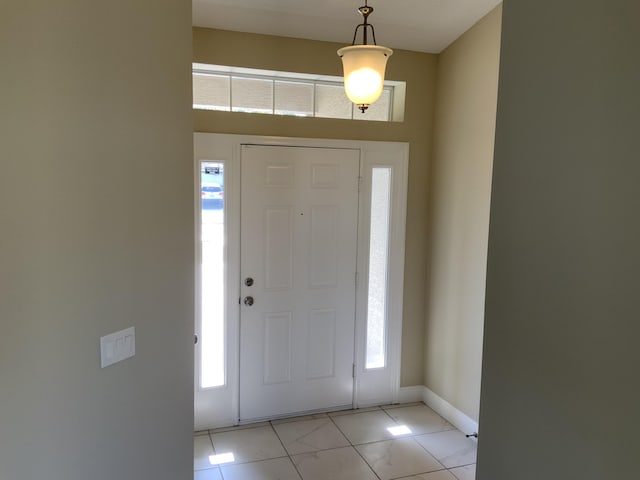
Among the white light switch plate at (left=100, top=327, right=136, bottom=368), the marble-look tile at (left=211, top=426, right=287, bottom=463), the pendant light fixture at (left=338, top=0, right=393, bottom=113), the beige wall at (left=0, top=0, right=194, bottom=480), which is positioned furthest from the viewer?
the marble-look tile at (left=211, top=426, right=287, bottom=463)

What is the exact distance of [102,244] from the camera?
1570 mm

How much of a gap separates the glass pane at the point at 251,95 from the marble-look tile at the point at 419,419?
250 cm

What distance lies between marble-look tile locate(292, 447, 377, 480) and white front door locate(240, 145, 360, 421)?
57 cm

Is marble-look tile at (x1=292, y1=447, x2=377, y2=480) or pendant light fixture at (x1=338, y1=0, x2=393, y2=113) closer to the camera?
pendant light fixture at (x1=338, y1=0, x2=393, y2=113)

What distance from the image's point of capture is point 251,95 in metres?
3.48

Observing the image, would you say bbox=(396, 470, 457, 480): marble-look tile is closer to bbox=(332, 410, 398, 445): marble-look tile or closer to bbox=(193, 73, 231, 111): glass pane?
bbox=(332, 410, 398, 445): marble-look tile

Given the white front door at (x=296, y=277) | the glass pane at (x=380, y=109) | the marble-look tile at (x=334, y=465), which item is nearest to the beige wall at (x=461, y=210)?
the glass pane at (x=380, y=109)

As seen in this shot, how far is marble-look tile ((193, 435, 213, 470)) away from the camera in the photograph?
307 cm

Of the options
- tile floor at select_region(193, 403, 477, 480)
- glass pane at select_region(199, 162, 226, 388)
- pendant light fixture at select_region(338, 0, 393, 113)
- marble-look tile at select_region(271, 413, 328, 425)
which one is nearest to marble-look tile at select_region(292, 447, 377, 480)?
tile floor at select_region(193, 403, 477, 480)

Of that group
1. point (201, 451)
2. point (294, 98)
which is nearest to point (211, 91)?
point (294, 98)

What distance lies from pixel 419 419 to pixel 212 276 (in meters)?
1.91

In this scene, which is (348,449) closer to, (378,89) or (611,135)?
(378,89)

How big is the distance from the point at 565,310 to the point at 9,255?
4.44ft

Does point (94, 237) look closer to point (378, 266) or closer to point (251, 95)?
point (251, 95)
